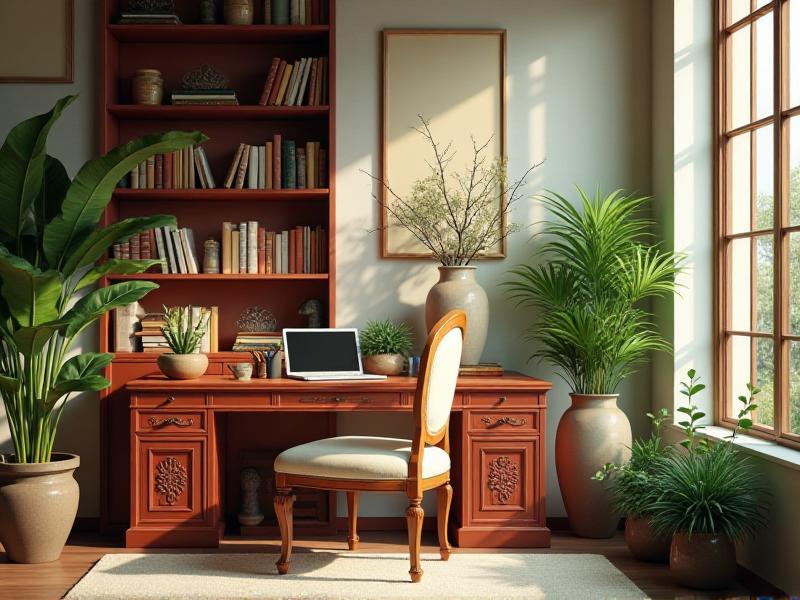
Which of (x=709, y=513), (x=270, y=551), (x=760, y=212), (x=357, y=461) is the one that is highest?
(x=760, y=212)

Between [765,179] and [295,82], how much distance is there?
244 cm

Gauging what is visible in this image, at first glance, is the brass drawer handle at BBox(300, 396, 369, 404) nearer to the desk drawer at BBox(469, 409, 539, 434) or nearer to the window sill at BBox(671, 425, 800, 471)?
the desk drawer at BBox(469, 409, 539, 434)

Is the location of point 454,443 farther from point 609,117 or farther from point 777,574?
Answer: point 609,117

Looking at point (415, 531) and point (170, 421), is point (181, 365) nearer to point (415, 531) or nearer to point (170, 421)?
point (170, 421)

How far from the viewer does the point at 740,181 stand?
4465 millimetres

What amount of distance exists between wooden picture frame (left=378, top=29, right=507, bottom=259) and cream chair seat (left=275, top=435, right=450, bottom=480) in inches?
53.2

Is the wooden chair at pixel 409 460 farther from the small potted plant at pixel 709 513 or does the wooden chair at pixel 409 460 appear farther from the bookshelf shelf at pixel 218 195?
the bookshelf shelf at pixel 218 195

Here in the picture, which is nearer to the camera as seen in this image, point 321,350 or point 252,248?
point 321,350

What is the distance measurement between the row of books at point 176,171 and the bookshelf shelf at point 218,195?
0.06m

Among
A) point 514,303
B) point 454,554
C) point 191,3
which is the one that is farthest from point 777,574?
point 191,3

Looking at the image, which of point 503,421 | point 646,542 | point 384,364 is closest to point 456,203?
point 384,364

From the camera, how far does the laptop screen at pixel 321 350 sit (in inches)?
188

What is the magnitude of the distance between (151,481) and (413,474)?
1.41 meters

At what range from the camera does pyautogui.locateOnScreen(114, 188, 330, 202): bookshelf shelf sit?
4863 millimetres
